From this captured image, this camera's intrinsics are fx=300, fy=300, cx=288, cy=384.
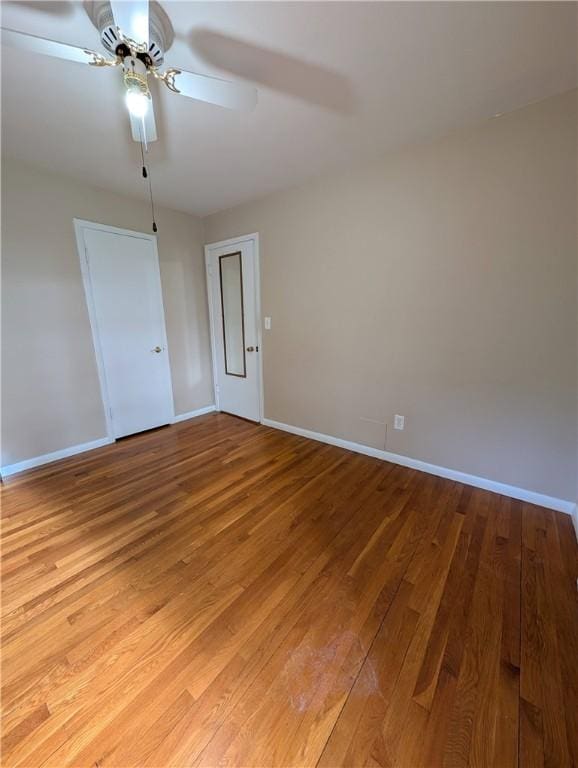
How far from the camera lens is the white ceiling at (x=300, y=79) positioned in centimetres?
128

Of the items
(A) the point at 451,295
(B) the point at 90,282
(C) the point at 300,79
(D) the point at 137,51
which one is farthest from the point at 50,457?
(A) the point at 451,295

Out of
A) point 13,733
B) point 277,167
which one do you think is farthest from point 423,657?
point 277,167

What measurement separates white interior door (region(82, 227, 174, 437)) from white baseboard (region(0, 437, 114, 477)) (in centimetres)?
21

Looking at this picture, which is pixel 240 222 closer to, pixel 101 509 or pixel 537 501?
pixel 101 509

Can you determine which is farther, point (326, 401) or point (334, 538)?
point (326, 401)

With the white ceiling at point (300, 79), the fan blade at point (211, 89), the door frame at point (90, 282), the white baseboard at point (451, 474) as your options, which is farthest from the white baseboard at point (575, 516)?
the door frame at point (90, 282)

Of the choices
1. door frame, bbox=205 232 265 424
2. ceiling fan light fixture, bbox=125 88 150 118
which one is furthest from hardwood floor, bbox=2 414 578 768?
ceiling fan light fixture, bbox=125 88 150 118

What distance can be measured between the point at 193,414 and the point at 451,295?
322 cm

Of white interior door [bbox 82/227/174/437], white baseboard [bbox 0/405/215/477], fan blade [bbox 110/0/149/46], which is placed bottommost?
white baseboard [bbox 0/405/215/477]

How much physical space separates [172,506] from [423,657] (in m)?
1.66

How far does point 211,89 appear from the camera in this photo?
1341mm

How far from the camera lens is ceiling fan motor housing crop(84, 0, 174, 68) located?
1204 millimetres

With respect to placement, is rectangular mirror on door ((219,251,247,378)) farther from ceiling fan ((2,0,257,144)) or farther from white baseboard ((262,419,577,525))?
ceiling fan ((2,0,257,144))

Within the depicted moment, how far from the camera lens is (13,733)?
0.96 meters
